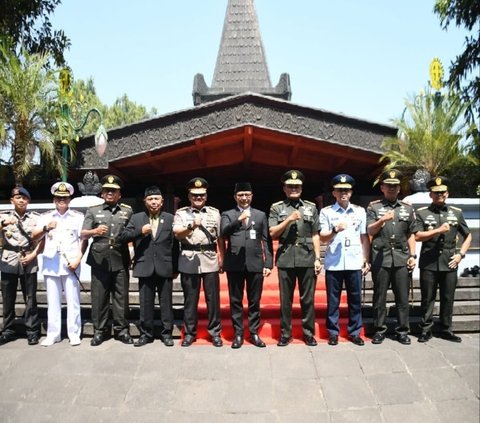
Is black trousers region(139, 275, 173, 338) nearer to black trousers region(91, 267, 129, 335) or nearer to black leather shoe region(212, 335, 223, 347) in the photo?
black trousers region(91, 267, 129, 335)

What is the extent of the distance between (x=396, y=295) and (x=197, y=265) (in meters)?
2.31

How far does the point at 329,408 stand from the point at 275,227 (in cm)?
188

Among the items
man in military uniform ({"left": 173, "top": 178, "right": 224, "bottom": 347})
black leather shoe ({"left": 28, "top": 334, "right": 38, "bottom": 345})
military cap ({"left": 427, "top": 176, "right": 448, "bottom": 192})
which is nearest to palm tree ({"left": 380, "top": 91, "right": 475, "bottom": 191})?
military cap ({"left": 427, "top": 176, "right": 448, "bottom": 192})

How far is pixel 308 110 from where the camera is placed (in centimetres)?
850

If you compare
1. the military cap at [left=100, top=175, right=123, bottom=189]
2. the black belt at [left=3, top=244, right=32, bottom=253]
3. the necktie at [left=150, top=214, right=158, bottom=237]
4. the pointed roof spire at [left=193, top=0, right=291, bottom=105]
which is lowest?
the black belt at [left=3, top=244, right=32, bottom=253]

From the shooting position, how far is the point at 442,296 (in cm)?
492

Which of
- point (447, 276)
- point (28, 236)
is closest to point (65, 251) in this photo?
point (28, 236)

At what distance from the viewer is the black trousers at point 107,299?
482 cm

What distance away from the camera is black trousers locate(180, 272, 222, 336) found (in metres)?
4.71

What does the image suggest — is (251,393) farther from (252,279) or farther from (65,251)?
(65,251)

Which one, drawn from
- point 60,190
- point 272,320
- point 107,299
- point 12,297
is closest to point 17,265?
point 12,297

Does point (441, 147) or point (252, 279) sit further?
point (441, 147)

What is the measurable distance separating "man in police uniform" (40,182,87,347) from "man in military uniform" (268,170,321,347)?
2.32 meters

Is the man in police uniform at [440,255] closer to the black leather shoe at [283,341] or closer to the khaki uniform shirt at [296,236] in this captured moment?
the khaki uniform shirt at [296,236]
